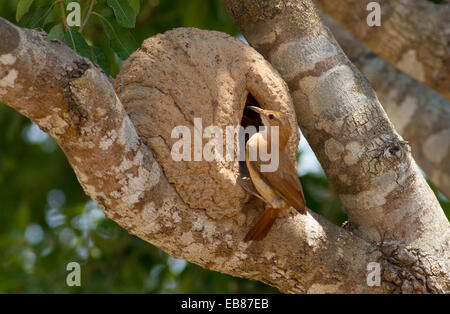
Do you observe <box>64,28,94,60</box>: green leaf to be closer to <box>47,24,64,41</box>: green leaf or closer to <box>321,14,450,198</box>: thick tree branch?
<box>47,24,64,41</box>: green leaf

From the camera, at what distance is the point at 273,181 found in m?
3.93

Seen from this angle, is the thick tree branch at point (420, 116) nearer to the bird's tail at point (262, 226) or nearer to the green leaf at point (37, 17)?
the bird's tail at point (262, 226)

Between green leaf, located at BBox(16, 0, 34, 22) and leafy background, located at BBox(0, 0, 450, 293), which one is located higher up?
green leaf, located at BBox(16, 0, 34, 22)

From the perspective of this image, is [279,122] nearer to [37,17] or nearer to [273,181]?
[273,181]

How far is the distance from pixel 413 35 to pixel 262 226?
3471 millimetres

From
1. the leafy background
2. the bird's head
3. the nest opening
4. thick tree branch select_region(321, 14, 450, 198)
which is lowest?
the leafy background

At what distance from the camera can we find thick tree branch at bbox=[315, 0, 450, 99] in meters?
6.34

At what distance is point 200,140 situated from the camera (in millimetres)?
3871

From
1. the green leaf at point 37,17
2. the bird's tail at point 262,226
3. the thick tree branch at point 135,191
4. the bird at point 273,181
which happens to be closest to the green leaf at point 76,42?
the green leaf at point 37,17

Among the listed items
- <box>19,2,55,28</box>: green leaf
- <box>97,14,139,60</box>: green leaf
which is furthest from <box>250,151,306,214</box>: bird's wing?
<box>19,2,55,28</box>: green leaf

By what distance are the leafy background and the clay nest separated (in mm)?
1716

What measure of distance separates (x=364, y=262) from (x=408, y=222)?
0.43m

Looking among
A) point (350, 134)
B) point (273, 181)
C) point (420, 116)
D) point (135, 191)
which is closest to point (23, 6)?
point (135, 191)
